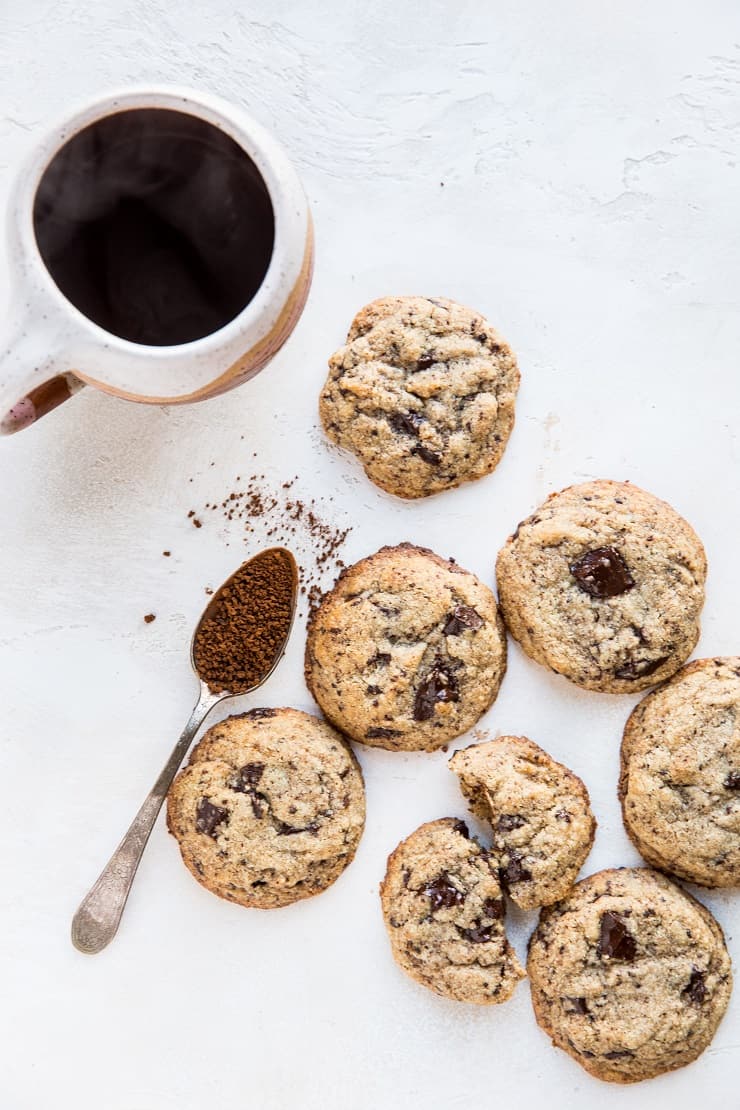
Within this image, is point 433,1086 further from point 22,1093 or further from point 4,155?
point 4,155

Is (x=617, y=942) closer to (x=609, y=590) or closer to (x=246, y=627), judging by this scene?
(x=609, y=590)

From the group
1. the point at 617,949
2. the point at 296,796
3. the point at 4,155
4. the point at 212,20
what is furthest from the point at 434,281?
the point at 617,949

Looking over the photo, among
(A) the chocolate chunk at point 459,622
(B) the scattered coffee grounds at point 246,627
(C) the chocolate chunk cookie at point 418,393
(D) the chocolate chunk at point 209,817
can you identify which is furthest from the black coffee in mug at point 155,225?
(D) the chocolate chunk at point 209,817

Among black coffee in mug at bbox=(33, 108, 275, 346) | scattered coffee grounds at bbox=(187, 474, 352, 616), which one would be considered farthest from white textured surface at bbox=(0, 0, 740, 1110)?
black coffee in mug at bbox=(33, 108, 275, 346)

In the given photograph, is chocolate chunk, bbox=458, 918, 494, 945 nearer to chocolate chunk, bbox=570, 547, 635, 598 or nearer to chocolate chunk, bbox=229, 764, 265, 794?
chocolate chunk, bbox=229, 764, 265, 794

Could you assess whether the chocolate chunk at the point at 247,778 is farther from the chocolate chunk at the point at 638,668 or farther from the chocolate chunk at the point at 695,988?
the chocolate chunk at the point at 695,988

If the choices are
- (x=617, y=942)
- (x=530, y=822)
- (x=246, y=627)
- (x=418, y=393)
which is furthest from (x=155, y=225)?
(x=617, y=942)
